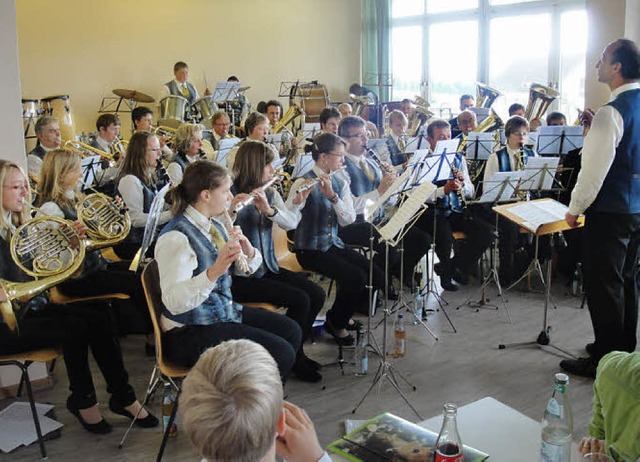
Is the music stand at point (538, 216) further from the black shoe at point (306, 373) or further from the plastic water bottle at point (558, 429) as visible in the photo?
the plastic water bottle at point (558, 429)

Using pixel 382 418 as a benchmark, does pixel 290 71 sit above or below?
above

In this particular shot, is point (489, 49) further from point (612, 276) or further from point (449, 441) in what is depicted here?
point (449, 441)

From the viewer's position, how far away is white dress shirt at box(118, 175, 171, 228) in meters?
4.21

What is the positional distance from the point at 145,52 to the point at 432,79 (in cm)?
607

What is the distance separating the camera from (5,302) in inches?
109

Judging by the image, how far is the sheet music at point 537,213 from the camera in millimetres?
4031

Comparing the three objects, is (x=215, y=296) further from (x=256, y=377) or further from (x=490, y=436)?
(x=256, y=377)

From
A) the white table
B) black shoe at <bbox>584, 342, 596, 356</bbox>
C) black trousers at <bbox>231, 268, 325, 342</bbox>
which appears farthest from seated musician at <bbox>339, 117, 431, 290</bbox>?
the white table

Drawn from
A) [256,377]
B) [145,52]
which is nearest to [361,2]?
[145,52]

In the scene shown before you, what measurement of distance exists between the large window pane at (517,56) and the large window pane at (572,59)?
0.95ft

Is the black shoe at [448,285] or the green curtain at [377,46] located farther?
the green curtain at [377,46]

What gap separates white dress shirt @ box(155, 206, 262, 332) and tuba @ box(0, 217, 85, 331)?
600 millimetres

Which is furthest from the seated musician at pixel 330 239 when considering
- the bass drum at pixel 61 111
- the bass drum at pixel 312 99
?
the bass drum at pixel 312 99

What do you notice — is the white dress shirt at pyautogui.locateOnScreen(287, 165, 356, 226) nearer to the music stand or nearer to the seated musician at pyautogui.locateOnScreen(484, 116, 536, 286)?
the music stand
